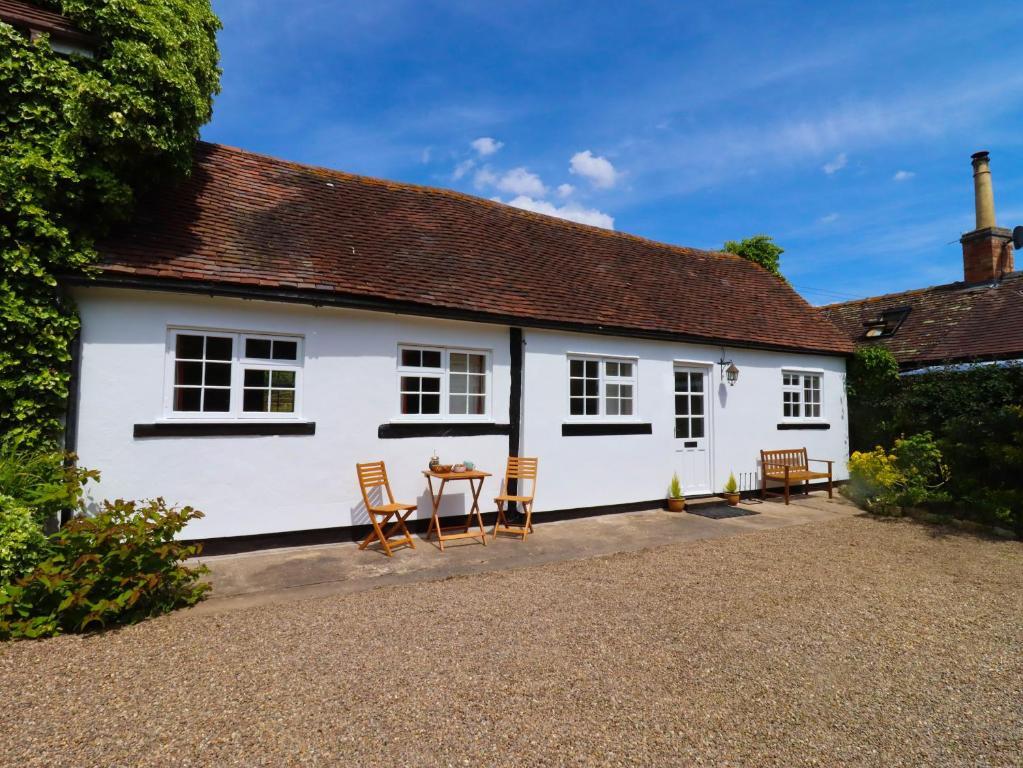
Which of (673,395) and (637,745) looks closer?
(637,745)

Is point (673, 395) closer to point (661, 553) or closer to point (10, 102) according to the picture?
point (661, 553)

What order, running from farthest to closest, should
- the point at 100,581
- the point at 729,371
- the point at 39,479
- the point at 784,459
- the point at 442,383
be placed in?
the point at 784,459
the point at 729,371
the point at 442,383
the point at 39,479
the point at 100,581

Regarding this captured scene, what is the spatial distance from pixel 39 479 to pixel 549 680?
16.6ft

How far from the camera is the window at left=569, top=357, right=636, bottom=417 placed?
9000 mm

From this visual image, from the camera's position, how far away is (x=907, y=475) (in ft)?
31.7

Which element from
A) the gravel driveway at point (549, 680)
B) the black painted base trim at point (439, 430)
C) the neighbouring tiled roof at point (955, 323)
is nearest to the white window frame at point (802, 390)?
the neighbouring tiled roof at point (955, 323)

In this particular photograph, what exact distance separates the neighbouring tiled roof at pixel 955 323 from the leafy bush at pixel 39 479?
1512 cm

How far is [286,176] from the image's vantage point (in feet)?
30.0

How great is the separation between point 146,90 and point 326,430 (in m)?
4.34

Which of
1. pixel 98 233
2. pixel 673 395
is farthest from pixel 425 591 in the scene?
pixel 673 395

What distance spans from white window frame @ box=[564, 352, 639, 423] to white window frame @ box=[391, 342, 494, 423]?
4.43 feet

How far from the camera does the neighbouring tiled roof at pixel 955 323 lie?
11898mm

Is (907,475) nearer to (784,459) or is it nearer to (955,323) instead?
(784,459)

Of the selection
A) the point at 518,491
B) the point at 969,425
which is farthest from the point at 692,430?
the point at 969,425
